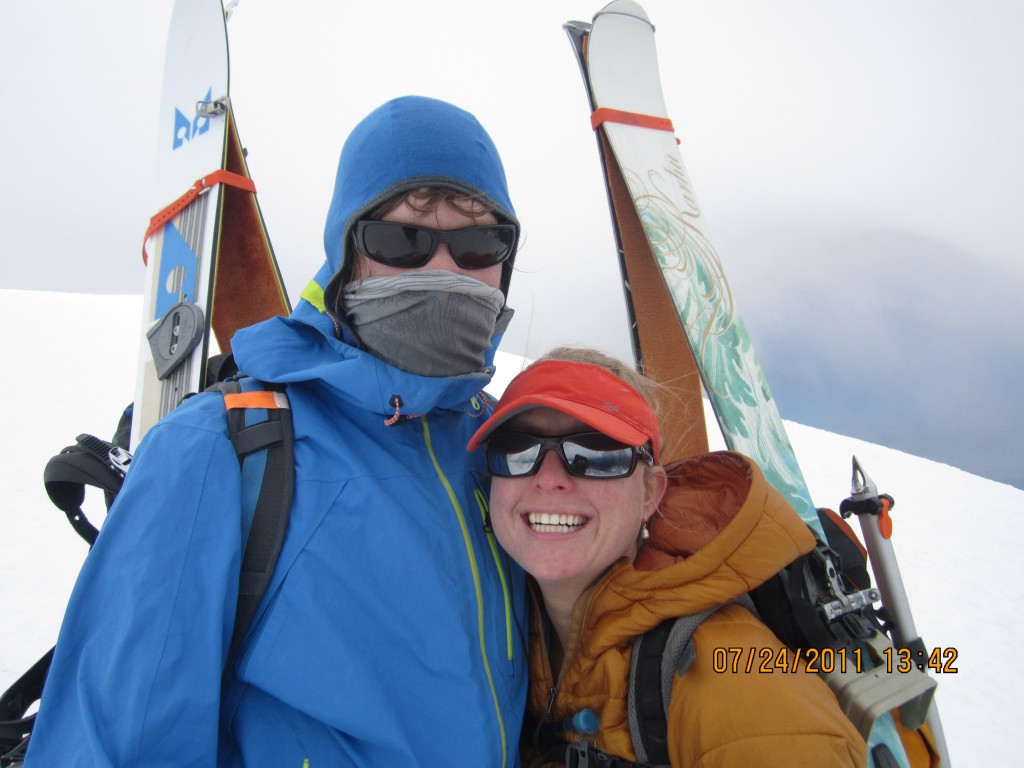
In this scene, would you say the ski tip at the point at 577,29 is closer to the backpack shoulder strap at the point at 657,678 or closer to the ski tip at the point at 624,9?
the ski tip at the point at 624,9

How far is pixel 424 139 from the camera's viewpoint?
1.47m

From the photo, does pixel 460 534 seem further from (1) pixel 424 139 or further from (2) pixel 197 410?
(1) pixel 424 139

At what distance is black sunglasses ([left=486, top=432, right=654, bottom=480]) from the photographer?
141 centimetres

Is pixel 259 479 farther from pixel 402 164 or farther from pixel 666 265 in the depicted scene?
pixel 666 265

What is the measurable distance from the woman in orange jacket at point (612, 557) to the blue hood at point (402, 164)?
547mm

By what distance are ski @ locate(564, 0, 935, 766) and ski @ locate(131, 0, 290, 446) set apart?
1.96 meters

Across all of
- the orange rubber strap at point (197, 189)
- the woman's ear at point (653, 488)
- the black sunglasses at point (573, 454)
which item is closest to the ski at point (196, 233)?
the orange rubber strap at point (197, 189)

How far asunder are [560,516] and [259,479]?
71 cm

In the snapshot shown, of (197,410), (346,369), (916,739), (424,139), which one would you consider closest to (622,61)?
(424,139)

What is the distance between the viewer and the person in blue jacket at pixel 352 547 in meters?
0.96

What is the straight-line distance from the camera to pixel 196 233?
108 inches

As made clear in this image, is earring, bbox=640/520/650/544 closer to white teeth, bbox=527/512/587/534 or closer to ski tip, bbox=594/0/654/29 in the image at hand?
white teeth, bbox=527/512/587/534

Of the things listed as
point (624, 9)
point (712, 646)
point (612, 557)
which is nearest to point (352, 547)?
point (612, 557)

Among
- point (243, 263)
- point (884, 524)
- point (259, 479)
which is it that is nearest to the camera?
point (259, 479)
